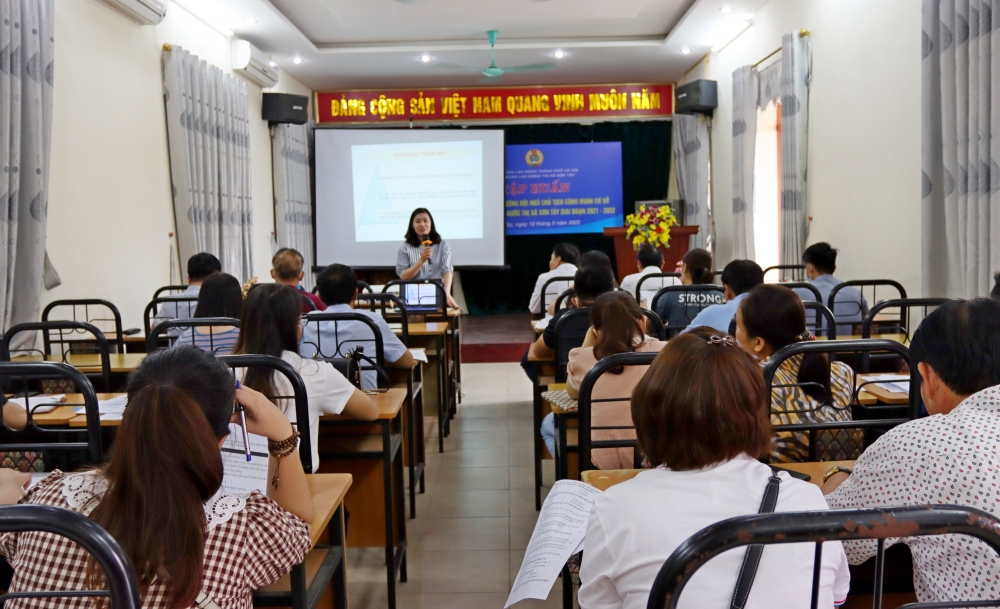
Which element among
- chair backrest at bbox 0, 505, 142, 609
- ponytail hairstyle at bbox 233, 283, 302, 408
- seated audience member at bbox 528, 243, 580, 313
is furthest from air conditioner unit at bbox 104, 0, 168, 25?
chair backrest at bbox 0, 505, 142, 609

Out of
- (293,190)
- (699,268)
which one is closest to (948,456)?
(699,268)

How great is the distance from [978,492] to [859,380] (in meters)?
1.43

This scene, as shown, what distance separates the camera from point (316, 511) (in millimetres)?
1459

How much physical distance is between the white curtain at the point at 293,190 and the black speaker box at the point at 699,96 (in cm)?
415

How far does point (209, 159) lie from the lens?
230 inches

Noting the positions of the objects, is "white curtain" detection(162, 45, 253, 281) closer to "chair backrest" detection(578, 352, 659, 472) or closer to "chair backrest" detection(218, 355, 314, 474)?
"chair backrest" detection(218, 355, 314, 474)

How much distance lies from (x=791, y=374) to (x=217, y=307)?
216 centimetres

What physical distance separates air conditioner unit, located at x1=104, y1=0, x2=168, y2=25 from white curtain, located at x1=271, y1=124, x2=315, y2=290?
2678mm

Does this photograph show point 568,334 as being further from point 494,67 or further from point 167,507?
point 494,67

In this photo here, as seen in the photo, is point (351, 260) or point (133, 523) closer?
point (133, 523)

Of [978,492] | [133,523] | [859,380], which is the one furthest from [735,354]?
[859,380]

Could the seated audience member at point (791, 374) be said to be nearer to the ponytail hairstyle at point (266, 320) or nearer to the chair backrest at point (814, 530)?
the chair backrest at point (814, 530)

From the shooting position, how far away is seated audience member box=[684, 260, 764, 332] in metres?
2.94

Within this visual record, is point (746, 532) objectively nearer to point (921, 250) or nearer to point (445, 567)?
point (445, 567)
